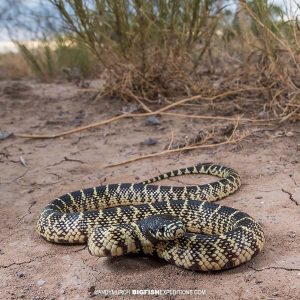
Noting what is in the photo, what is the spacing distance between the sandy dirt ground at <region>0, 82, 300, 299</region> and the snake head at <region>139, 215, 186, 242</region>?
0.97ft

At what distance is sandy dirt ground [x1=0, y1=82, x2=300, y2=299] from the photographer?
13.0 feet

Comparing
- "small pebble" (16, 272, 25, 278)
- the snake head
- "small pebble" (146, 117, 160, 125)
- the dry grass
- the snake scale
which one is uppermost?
the dry grass

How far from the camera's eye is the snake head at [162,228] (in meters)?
4.04

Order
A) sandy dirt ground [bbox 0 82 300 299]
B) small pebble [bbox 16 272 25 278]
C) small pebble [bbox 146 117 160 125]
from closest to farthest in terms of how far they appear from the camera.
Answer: sandy dirt ground [bbox 0 82 300 299] → small pebble [bbox 16 272 25 278] → small pebble [bbox 146 117 160 125]

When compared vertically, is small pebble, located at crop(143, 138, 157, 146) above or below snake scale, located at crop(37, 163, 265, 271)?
above

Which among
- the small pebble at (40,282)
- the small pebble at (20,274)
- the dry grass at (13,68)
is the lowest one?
the small pebble at (40,282)

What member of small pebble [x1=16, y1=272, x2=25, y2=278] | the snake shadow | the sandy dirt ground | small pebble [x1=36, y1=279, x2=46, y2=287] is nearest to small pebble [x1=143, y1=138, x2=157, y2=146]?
the sandy dirt ground

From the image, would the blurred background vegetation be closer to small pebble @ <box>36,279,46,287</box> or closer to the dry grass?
the dry grass

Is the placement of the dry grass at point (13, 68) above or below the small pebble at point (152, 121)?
above

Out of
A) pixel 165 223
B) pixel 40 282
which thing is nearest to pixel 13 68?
pixel 40 282

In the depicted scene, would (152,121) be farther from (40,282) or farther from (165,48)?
(40,282)

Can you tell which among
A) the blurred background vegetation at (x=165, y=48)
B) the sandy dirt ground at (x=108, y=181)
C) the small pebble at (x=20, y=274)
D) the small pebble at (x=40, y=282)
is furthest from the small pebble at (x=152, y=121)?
the small pebble at (x=40, y=282)

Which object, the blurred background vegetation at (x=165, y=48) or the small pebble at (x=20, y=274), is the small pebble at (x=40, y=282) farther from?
the blurred background vegetation at (x=165, y=48)

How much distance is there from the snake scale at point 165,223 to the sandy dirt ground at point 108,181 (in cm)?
14
